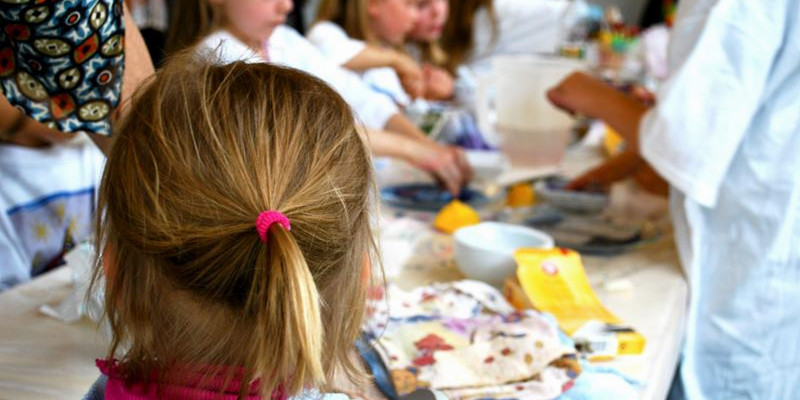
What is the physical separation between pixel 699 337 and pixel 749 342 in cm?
7

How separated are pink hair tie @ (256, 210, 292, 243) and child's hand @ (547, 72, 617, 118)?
957 mm

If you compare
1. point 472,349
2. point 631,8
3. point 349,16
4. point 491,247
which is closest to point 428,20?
point 349,16

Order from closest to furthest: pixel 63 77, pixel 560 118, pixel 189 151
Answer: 1. pixel 189 151
2. pixel 63 77
3. pixel 560 118

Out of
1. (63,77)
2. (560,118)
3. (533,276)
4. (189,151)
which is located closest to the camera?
(189,151)

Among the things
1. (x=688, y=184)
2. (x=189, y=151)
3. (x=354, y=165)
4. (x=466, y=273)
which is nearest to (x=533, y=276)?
(x=466, y=273)

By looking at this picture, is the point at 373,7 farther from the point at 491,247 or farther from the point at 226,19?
the point at 491,247

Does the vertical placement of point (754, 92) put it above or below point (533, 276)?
above

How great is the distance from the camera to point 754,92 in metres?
1.06

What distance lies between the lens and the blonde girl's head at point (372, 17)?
6.14ft

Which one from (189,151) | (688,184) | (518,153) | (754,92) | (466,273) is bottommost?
(518,153)

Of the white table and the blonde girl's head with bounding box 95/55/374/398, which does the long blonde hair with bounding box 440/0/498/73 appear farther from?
the blonde girl's head with bounding box 95/55/374/398

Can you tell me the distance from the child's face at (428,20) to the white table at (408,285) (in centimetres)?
100

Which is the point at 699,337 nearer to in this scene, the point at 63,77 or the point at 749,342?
the point at 749,342

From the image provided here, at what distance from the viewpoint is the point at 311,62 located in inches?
56.1
